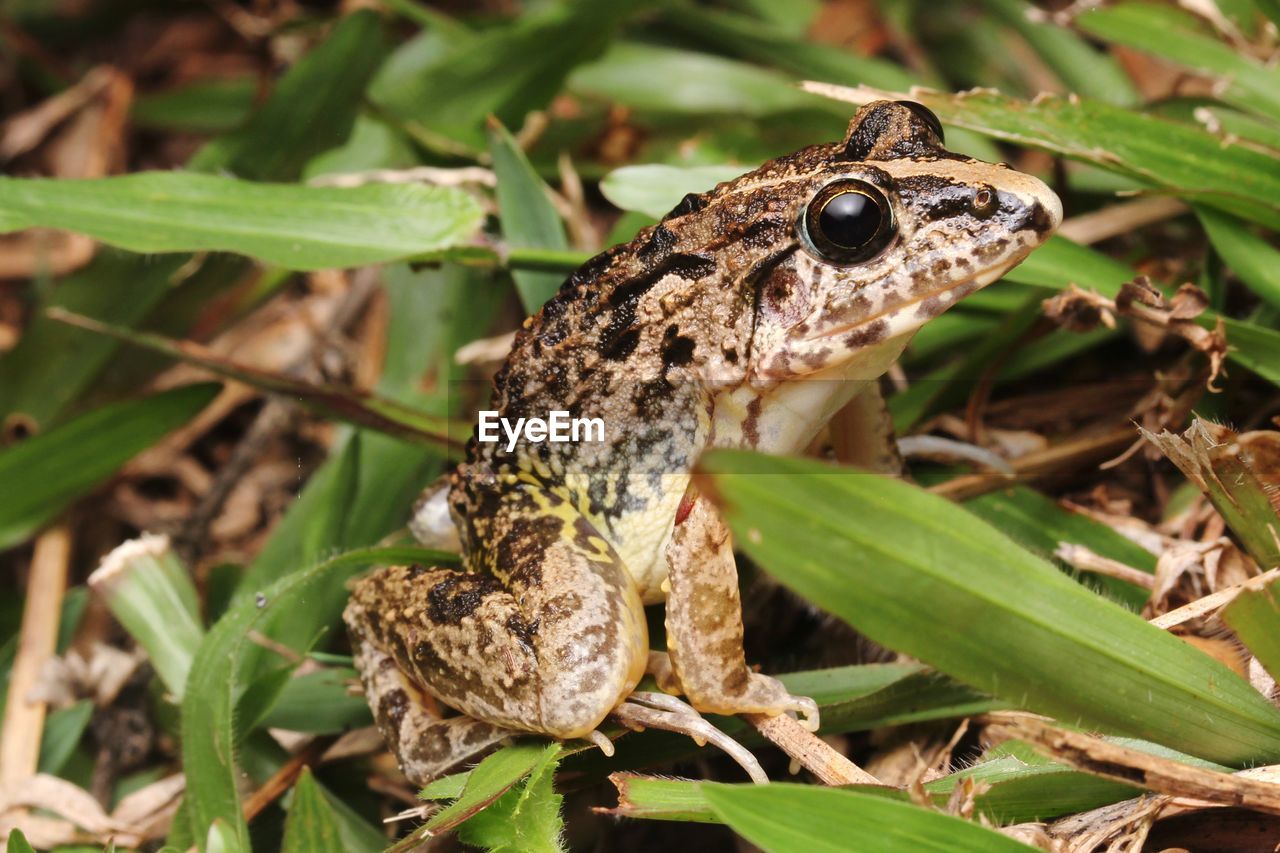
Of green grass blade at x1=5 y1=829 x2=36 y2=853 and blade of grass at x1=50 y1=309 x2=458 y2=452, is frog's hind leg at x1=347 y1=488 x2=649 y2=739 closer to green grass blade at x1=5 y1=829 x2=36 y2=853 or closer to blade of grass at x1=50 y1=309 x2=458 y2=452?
blade of grass at x1=50 y1=309 x2=458 y2=452

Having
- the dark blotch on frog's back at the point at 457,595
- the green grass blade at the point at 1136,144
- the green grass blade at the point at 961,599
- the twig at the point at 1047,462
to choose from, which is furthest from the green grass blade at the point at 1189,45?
the dark blotch on frog's back at the point at 457,595

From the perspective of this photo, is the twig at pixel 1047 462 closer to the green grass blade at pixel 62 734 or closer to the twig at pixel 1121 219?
the twig at pixel 1121 219

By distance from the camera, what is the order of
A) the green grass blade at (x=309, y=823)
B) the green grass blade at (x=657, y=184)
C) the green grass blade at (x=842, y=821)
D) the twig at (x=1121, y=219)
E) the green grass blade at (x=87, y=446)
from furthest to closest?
the green grass blade at (x=87, y=446), the twig at (x=1121, y=219), the green grass blade at (x=657, y=184), the green grass blade at (x=309, y=823), the green grass blade at (x=842, y=821)

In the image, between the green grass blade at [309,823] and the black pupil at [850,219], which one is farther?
the green grass blade at [309,823]

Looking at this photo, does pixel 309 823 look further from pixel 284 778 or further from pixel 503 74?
pixel 503 74

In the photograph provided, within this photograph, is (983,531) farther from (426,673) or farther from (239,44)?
(239,44)

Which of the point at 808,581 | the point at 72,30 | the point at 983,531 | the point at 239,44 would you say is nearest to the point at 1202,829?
the point at 983,531

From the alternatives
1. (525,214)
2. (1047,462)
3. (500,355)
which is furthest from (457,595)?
(1047,462)
